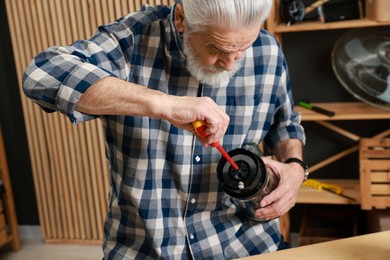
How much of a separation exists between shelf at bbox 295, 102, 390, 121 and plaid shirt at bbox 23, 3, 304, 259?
3.25 ft

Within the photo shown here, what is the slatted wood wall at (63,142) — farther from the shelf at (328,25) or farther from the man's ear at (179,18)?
the man's ear at (179,18)

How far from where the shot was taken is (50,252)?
3.27m

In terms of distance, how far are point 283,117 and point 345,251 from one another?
1.83ft

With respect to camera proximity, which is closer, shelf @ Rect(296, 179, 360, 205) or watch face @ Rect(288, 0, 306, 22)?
watch face @ Rect(288, 0, 306, 22)

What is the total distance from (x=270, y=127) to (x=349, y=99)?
4.04 ft

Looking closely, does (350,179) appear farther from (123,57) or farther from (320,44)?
(123,57)

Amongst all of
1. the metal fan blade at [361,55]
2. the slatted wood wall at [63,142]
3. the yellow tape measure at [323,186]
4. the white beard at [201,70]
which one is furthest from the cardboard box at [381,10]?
the white beard at [201,70]

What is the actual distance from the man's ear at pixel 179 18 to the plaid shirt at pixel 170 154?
36mm

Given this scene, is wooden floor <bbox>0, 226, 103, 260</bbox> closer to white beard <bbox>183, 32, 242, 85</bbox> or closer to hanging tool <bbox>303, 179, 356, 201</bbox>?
hanging tool <bbox>303, 179, 356, 201</bbox>

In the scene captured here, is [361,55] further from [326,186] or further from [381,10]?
[326,186]

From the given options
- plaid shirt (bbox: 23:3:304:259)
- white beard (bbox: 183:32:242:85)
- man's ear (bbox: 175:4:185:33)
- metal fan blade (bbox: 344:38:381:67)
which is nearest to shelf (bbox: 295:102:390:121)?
metal fan blade (bbox: 344:38:381:67)

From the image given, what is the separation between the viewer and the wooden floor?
320 cm

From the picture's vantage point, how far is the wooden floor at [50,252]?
320cm

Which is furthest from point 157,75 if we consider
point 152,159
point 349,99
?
point 349,99
